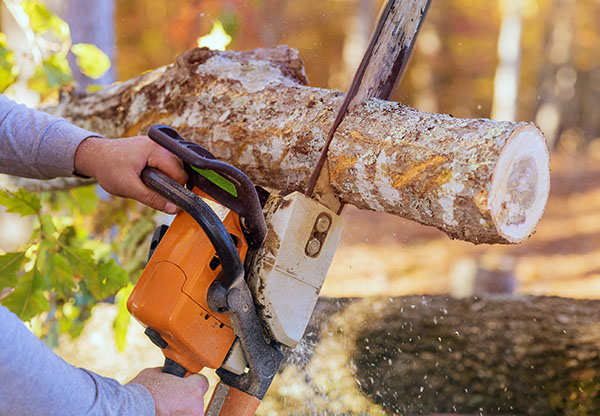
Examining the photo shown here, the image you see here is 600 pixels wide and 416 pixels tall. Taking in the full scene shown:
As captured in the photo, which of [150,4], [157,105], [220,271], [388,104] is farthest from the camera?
[150,4]

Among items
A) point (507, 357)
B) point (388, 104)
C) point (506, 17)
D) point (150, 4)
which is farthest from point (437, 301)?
point (150, 4)

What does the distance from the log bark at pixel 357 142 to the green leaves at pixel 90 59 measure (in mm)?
939

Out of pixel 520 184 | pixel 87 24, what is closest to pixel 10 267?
pixel 520 184

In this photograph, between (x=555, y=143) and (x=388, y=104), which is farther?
(x=555, y=143)

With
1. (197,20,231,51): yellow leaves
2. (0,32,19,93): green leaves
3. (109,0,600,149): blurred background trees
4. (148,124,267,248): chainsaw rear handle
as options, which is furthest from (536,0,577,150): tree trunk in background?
(148,124,267,248): chainsaw rear handle

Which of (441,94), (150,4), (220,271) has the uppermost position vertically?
(441,94)

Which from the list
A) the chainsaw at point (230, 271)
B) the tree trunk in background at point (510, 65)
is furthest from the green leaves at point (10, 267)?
the tree trunk in background at point (510, 65)

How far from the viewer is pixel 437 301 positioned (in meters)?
3.66

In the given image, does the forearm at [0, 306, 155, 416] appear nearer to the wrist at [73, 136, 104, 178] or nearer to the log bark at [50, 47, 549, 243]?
the wrist at [73, 136, 104, 178]

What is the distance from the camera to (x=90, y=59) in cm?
340

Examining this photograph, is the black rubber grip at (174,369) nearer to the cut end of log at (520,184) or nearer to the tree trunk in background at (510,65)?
the cut end of log at (520,184)

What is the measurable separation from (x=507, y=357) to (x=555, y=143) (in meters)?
20.2

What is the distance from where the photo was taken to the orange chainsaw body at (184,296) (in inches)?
59.7

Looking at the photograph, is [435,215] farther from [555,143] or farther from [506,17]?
[555,143]
